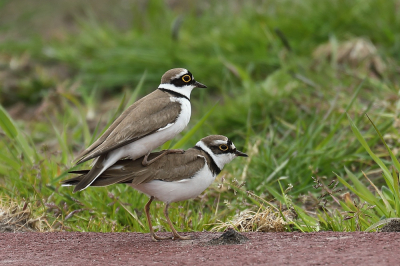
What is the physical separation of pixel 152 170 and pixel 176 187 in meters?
0.20

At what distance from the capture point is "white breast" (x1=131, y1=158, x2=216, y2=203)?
3873 mm

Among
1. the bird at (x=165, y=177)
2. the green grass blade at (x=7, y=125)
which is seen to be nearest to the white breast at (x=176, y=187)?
the bird at (x=165, y=177)

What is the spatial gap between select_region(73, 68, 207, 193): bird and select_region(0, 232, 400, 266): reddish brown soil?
49 centimetres

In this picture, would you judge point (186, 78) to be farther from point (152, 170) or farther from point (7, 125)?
point (7, 125)

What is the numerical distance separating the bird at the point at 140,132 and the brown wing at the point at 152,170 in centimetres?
6

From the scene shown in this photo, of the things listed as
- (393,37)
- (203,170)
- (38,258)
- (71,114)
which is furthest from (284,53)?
(38,258)

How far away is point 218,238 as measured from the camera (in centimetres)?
369

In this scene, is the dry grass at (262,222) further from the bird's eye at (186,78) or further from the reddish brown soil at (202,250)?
the bird's eye at (186,78)

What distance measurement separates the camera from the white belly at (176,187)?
3873 millimetres

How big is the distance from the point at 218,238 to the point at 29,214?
176 cm

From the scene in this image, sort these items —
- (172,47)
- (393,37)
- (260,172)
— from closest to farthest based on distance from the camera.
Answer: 1. (260,172)
2. (393,37)
3. (172,47)

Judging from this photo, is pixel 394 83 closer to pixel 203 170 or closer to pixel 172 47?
pixel 172 47

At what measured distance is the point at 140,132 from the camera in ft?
12.7

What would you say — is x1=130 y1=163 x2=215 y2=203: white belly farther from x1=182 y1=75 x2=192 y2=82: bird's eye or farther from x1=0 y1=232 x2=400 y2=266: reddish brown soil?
x1=182 y1=75 x2=192 y2=82: bird's eye
